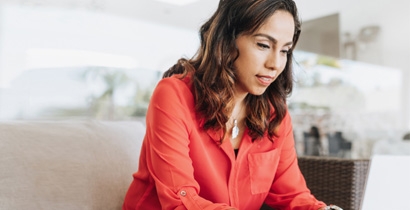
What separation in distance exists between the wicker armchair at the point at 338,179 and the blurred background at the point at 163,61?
0.61 m

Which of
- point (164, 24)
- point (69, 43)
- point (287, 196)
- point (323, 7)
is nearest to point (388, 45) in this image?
point (323, 7)

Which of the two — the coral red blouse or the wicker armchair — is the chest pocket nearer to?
the coral red blouse

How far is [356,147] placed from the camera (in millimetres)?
6066

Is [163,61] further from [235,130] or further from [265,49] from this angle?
[265,49]

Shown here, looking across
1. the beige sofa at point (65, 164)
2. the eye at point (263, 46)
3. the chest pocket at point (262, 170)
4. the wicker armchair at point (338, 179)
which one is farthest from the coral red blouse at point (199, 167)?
the wicker armchair at point (338, 179)

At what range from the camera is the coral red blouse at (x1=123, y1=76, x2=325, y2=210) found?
1130 mm

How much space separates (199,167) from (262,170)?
0.72 ft

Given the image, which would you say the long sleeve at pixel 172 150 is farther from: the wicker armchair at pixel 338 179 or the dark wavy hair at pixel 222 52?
the wicker armchair at pixel 338 179

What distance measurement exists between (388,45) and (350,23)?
0.65m

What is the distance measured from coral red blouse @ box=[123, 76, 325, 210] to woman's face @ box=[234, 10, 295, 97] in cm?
17

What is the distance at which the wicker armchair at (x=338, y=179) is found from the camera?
1.79 meters

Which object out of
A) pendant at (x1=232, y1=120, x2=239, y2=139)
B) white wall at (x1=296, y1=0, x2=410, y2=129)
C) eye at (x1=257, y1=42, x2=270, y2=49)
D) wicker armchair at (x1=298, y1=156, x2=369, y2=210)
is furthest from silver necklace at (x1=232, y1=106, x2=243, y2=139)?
white wall at (x1=296, y1=0, x2=410, y2=129)

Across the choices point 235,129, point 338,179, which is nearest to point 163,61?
point 338,179

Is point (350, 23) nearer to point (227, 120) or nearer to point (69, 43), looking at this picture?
point (69, 43)
